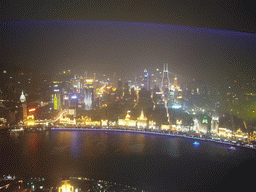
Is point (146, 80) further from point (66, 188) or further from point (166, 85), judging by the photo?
point (66, 188)

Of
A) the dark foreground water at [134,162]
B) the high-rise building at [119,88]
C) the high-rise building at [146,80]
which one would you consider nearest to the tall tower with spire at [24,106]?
the dark foreground water at [134,162]

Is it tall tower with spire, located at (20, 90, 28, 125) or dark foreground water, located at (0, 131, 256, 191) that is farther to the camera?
tall tower with spire, located at (20, 90, 28, 125)

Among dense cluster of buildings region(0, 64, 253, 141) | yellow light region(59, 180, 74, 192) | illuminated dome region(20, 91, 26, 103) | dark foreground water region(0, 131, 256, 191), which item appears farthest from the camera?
dense cluster of buildings region(0, 64, 253, 141)

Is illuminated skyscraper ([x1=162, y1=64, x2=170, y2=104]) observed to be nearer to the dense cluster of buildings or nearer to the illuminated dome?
the dense cluster of buildings

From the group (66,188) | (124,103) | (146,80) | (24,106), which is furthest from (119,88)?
(66,188)

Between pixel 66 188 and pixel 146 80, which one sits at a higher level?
pixel 146 80

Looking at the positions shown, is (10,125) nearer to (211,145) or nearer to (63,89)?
(63,89)

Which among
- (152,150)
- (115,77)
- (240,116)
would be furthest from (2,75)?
(240,116)

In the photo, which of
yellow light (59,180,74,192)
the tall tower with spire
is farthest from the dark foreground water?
the tall tower with spire
